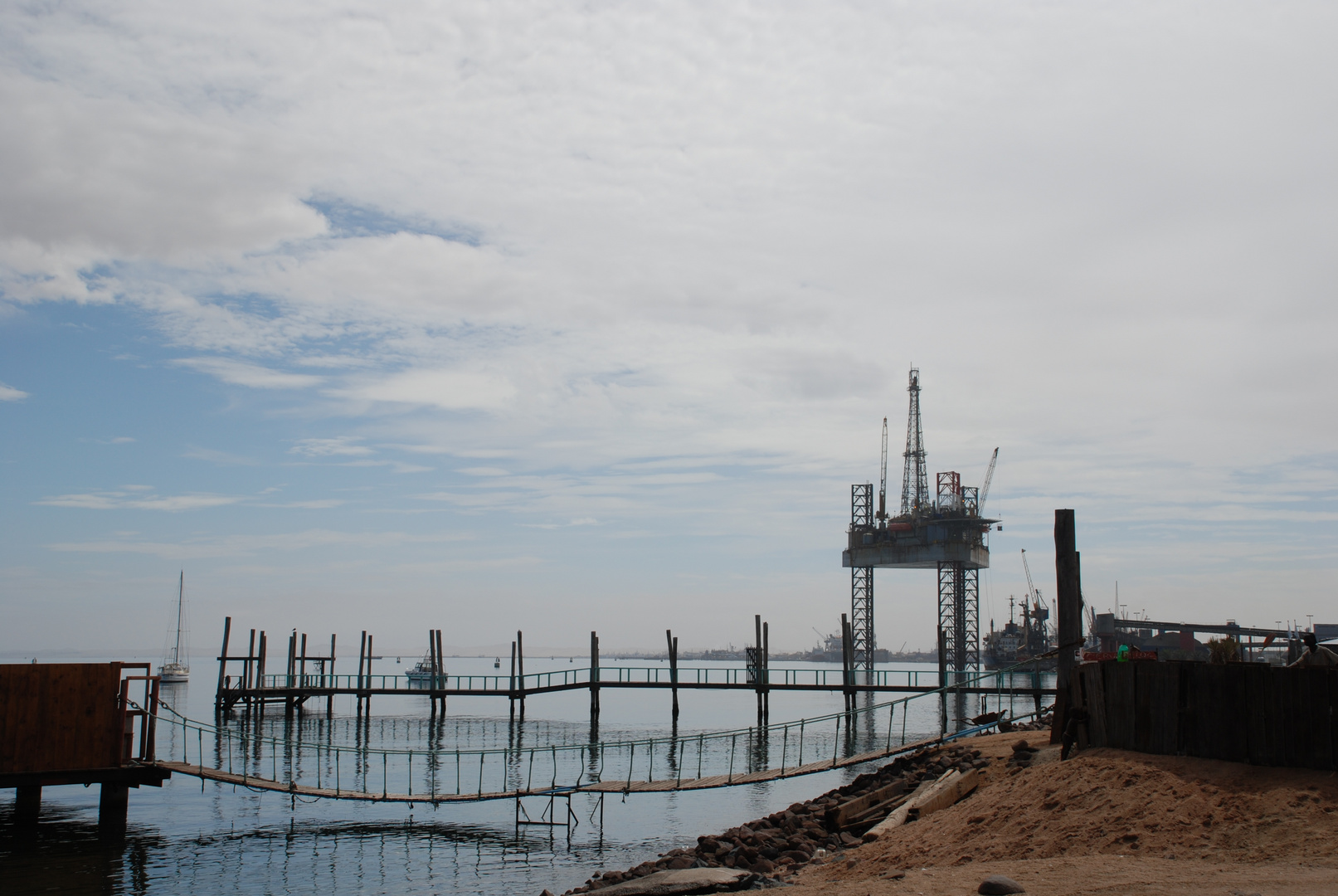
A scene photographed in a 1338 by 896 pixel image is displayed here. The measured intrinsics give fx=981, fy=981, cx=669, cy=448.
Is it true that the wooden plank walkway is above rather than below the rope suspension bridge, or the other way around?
above

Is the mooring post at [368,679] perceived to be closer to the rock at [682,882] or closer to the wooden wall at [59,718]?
the wooden wall at [59,718]

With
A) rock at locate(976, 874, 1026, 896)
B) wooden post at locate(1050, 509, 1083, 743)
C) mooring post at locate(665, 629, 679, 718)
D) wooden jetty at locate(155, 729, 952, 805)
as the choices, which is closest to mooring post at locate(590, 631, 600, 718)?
mooring post at locate(665, 629, 679, 718)

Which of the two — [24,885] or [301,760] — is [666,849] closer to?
[24,885]

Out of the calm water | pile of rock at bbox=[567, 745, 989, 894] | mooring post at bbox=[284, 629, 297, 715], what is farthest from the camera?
mooring post at bbox=[284, 629, 297, 715]

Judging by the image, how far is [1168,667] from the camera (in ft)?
51.3

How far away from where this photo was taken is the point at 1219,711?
1477cm

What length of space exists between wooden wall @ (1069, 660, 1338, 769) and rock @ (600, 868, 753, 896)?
681 cm

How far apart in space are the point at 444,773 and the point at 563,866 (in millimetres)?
21130

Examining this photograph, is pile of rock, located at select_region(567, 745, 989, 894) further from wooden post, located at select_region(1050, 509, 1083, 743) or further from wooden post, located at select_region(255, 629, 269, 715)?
wooden post, located at select_region(255, 629, 269, 715)

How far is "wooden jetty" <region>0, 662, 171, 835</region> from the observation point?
2430cm

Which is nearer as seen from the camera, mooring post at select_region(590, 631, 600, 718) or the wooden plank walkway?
the wooden plank walkway

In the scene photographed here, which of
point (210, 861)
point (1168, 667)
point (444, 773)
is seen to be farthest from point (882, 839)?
point (444, 773)

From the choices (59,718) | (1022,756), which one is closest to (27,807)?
(59,718)

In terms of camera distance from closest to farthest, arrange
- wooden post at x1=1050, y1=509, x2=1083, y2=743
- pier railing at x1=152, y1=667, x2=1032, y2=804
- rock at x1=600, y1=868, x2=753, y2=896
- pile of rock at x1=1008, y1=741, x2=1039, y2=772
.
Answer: rock at x1=600, y1=868, x2=753, y2=896
pile of rock at x1=1008, y1=741, x2=1039, y2=772
wooden post at x1=1050, y1=509, x2=1083, y2=743
pier railing at x1=152, y1=667, x2=1032, y2=804
